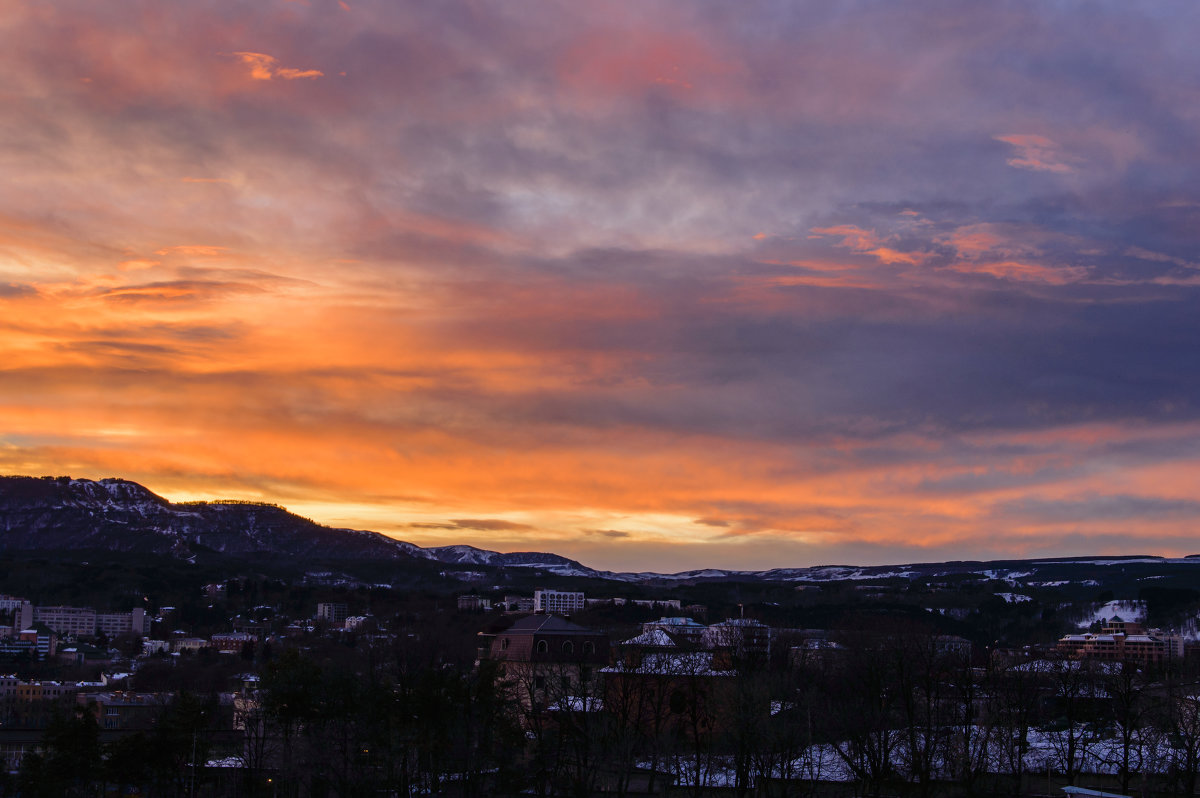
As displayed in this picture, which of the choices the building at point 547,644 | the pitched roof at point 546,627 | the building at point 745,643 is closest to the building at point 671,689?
the building at point 745,643

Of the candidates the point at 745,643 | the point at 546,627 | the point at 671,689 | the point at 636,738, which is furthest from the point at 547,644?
the point at 636,738

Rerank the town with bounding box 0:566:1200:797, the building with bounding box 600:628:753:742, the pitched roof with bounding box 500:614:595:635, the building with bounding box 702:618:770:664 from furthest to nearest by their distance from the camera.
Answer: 1. the pitched roof with bounding box 500:614:595:635
2. the building with bounding box 702:618:770:664
3. the building with bounding box 600:628:753:742
4. the town with bounding box 0:566:1200:797

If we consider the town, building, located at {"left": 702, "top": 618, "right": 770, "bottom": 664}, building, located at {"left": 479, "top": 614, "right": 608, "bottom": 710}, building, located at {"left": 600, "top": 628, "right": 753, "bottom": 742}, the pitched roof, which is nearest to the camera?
the town

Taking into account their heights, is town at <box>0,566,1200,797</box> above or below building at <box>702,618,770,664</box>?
below

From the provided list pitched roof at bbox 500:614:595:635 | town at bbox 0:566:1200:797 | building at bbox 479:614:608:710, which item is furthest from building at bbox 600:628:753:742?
pitched roof at bbox 500:614:595:635

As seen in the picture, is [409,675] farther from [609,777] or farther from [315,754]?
[609,777]

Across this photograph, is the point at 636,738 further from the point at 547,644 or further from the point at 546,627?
the point at 546,627

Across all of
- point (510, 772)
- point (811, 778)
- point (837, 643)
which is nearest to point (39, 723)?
point (837, 643)

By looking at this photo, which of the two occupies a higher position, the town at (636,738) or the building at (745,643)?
the building at (745,643)

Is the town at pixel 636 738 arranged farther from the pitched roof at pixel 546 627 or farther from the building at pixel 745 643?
the pitched roof at pixel 546 627

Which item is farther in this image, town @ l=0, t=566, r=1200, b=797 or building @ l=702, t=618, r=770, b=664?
building @ l=702, t=618, r=770, b=664

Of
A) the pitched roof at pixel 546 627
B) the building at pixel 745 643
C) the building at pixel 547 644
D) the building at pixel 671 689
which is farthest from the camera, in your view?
the pitched roof at pixel 546 627

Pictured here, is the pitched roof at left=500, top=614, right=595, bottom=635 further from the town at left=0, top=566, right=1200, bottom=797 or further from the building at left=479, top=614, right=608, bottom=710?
the town at left=0, top=566, right=1200, bottom=797

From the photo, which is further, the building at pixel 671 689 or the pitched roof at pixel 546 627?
the pitched roof at pixel 546 627
